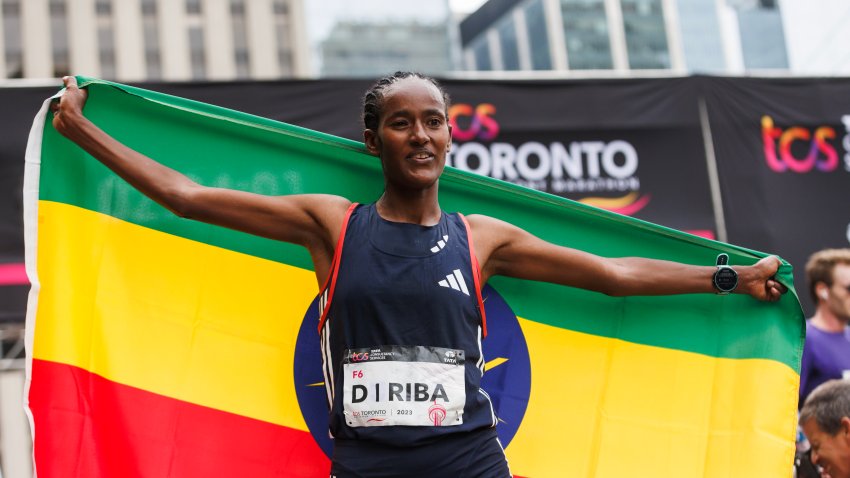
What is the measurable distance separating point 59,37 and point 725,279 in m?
61.2

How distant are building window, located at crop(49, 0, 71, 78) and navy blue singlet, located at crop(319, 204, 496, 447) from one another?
59.7 metres

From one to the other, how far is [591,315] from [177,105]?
1794mm

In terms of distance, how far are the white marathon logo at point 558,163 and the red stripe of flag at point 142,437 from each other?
12.6 feet

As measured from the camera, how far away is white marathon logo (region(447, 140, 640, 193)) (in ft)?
23.5

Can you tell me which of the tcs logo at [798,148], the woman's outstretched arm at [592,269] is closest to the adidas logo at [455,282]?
the woman's outstretched arm at [592,269]

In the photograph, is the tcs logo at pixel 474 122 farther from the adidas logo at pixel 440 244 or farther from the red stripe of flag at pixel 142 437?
the adidas logo at pixel 440 244

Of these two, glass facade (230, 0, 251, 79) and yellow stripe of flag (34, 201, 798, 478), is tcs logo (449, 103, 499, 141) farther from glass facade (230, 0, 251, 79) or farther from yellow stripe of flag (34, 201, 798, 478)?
glass facade (230, 0, 251, 79)

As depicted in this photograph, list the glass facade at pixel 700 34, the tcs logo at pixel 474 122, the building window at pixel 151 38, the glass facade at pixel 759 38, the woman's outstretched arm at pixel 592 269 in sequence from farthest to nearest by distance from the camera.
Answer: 1. the glass facade at pixel 700 34
2. the building window at pixel 151 38
3. the glass facade at pixel 759 38
4. the tcs logo at pixel 474 122
5. the woman's outstretched arm at pixel 592 269

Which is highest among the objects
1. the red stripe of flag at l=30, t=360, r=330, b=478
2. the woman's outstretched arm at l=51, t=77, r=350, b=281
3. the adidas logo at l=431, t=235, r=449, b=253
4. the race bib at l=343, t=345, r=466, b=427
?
the woman's outstretched arm at l=51, t=77, r=350, b=281

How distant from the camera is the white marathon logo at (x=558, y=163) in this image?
716cm

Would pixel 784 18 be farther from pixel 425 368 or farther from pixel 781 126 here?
pixel 425 368

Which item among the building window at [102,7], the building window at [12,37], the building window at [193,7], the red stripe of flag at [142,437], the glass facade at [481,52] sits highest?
→ the glass facade at [481,52]

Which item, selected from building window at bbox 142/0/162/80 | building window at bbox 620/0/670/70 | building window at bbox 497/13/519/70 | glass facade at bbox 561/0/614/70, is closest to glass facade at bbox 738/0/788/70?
building window at bbox 142/0/162/80

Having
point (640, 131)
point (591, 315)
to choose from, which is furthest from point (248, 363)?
point (640, 131)
